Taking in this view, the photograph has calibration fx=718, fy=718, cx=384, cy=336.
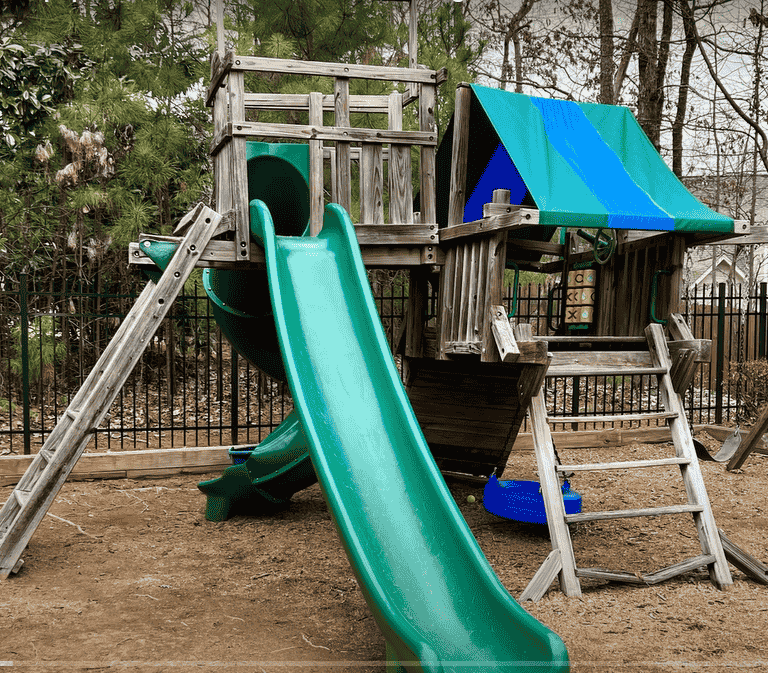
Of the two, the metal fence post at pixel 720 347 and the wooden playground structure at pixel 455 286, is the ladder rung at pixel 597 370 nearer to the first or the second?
the wooden playground structure at pixel 455 286

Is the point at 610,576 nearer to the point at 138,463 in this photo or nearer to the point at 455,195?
the point at 455,195

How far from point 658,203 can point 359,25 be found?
585 centimetres

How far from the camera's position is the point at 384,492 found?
3.52 metres

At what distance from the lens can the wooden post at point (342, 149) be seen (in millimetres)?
5234

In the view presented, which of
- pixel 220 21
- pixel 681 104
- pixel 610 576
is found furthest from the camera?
pixel 681 104

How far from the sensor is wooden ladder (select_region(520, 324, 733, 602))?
14.1 ft

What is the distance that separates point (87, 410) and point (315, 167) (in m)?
2.32

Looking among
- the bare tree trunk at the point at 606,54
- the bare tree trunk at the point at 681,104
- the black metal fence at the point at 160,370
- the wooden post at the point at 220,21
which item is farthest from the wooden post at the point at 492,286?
the bare tree trunk at the point at 681,104

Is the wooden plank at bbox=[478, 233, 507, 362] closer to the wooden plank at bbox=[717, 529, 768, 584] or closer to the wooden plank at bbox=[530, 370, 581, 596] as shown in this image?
the wooden plank at bbox=[530, 370, 581, 596]

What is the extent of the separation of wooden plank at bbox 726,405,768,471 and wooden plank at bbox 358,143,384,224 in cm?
431

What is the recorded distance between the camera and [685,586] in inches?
175

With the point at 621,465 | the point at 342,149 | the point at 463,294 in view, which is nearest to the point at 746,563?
the point at 621,465

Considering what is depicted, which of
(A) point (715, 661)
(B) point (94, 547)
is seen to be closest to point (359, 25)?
(B) point (94, 547)

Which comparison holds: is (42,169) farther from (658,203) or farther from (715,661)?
(715,661)
